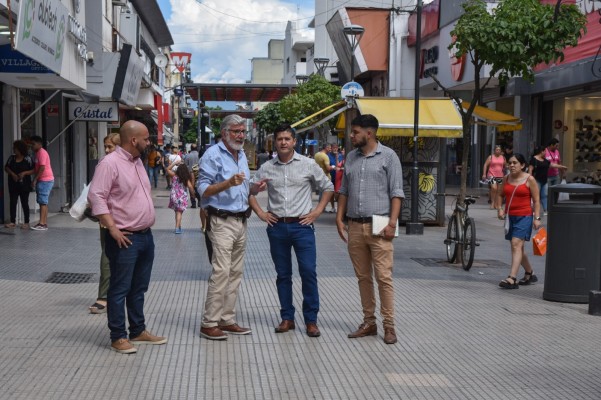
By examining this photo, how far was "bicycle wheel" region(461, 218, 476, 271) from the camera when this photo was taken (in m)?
11.7

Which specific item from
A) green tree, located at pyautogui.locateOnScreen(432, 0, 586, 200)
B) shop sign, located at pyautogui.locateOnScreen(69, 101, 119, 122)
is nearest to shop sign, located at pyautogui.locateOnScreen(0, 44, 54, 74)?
green tree, located at pyautogui.locateOnScreen(432, 0, 586, 200)

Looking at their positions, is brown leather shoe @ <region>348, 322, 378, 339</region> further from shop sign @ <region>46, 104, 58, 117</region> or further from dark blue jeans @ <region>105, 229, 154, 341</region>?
shop sign @ <region>46, 104, 58, 117</region>

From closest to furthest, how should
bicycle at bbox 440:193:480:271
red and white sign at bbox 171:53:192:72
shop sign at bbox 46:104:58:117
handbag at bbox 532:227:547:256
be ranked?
handbag at bbox 532:227:547:256 → bicycle at bbox 440:193:480:271 → shop sign at bbox 46:104:58:117 → red and white sign at bbox 171:53:192:72

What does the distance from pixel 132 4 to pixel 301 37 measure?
48.1 metres

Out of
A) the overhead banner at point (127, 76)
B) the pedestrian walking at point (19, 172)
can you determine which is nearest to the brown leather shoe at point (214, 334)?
the pedestrian walking at point (19, 172)

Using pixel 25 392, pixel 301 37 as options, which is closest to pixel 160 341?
pixel 25 392

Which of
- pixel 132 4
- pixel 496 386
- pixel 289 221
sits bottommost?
pixel 496 386

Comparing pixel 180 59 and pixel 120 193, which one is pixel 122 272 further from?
pixel 180 59

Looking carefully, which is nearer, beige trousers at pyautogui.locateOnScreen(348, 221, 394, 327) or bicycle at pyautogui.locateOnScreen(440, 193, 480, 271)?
beige trousers at pyautogui.locateOnScreen(348, 221, 394, 327)

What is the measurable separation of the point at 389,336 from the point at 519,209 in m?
3.72

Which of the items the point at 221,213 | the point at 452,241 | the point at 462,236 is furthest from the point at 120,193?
the point at 452,241

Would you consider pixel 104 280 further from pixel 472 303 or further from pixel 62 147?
pixel 62 147

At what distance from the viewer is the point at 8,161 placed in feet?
53.0

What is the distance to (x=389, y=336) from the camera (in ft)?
23.8
